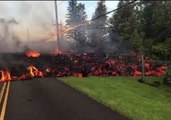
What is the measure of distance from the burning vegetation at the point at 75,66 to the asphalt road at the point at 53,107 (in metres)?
15.3

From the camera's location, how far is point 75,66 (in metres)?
39.4

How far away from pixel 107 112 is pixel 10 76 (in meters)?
21.3

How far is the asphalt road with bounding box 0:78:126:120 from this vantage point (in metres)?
13.4

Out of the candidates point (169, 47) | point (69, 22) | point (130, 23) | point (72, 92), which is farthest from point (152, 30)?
point (72, 92)

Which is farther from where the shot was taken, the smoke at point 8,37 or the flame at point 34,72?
the smoke at point 8,37

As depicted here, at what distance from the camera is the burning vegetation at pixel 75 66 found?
36062 mm

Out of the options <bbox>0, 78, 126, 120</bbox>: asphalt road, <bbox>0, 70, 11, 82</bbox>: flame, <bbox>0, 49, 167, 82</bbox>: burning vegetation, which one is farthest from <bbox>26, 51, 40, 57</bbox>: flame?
<bbox>0, 78, 126, 120</bbox>: asphalt road

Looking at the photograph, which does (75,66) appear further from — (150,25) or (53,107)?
(150,25)

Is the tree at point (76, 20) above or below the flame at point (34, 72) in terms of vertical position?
above

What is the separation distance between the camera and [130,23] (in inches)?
2756

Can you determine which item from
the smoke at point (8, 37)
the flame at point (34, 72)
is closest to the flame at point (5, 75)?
the flame at point (34, 72)

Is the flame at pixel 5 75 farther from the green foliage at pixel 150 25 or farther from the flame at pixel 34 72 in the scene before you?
the green foliage at pixel 150 25

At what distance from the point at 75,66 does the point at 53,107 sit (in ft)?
78.3

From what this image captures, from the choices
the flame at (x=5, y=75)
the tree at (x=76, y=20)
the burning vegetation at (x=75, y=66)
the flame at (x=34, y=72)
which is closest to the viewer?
the flame at (x=5, y=75)
